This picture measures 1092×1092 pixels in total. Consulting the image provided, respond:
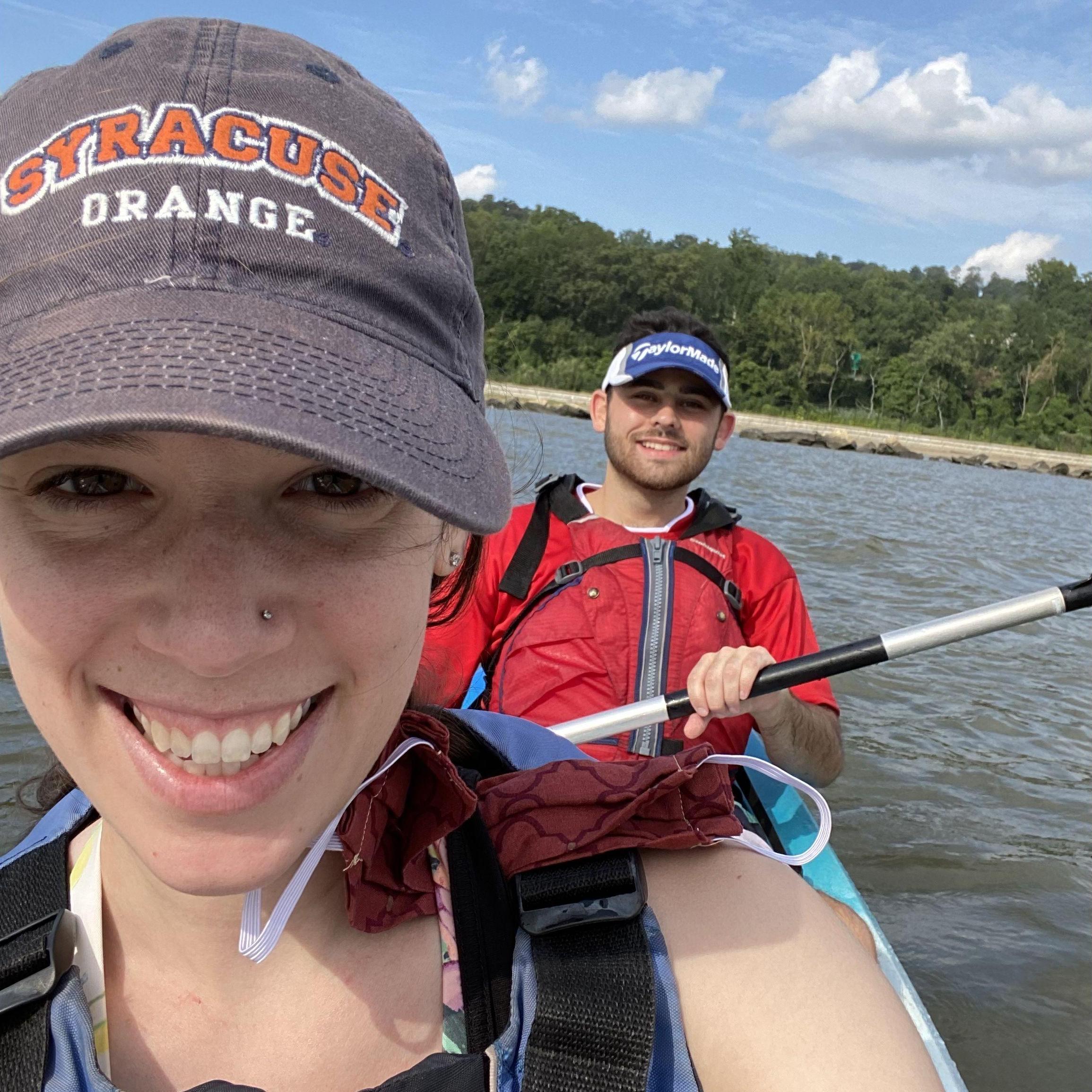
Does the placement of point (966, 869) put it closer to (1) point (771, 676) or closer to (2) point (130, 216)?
(1) point (771, 676)

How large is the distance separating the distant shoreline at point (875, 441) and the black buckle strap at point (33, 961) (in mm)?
35393

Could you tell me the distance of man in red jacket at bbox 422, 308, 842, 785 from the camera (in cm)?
329

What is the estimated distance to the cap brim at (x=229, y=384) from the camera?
73 cm

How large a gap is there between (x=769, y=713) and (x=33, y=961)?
2.39 meters

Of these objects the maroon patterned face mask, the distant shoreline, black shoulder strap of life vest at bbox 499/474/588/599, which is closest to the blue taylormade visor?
black shoulder strap of life vest at bbox 499/474/588/599

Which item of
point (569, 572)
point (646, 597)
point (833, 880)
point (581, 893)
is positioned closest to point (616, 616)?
point (646, 597)

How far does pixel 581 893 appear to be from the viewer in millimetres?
1028

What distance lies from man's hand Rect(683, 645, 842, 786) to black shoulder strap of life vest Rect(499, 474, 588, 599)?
Answer: 74cm

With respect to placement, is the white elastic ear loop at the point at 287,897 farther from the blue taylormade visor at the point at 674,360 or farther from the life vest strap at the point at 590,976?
the blue taylormade visor at the point at 674,360

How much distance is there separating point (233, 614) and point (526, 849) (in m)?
0.42

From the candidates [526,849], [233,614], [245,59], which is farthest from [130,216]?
[526,849]

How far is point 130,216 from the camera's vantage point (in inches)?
31.1

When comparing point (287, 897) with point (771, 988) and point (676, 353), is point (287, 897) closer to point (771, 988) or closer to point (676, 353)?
point (771, 988)

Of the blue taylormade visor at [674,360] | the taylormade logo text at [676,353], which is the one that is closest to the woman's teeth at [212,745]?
the blue taylormade visor at [674,360]
